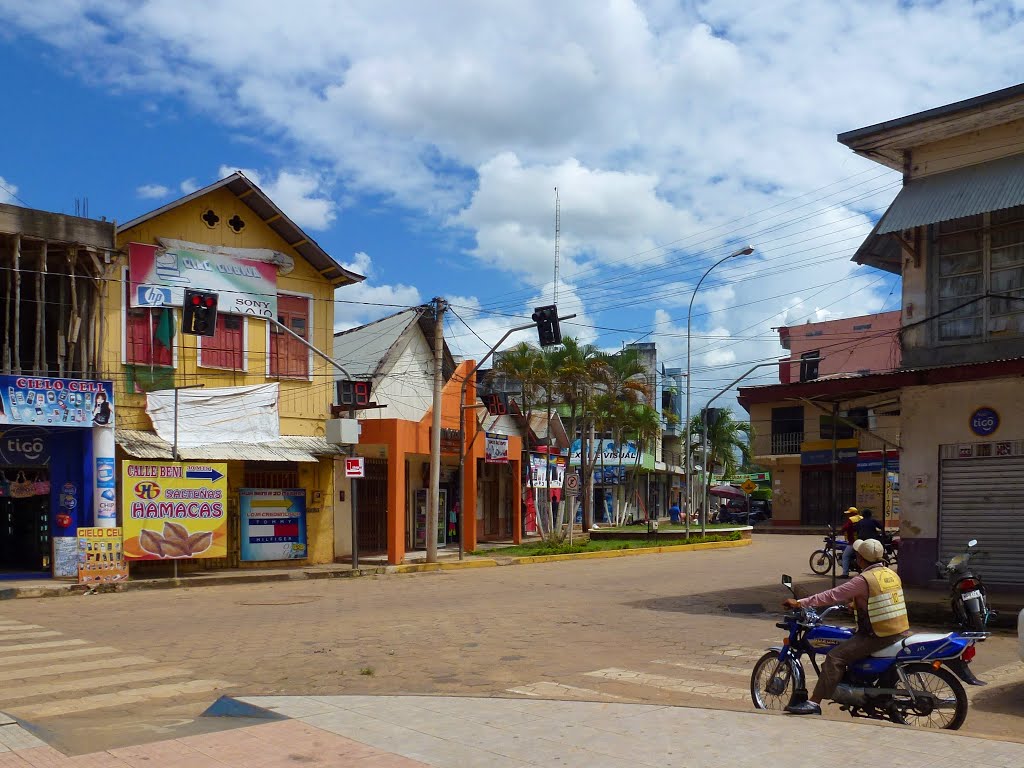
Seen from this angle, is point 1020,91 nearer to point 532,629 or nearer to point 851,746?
point 532,629

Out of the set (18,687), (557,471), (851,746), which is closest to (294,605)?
(18,687)

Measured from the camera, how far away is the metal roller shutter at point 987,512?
52.9 feet

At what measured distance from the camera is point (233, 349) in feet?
83.3

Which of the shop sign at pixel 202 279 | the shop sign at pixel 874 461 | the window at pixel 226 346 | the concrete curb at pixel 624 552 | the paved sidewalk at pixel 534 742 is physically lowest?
the concrete curb at pixel 624 552

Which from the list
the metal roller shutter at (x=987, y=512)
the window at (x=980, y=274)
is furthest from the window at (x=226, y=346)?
the metal roller shutter at (x=987, y=512)

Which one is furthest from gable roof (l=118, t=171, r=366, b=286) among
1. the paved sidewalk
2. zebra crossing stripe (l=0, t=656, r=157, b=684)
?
the paved sidewalk

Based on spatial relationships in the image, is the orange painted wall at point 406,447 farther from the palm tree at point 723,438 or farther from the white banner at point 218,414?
the palm tree at point 723,438

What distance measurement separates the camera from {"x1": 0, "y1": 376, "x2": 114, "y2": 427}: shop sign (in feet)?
66.4

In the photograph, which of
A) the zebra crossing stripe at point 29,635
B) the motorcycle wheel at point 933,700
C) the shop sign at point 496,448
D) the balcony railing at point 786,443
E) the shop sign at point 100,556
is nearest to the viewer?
the motorcycle wheel at point 933,700

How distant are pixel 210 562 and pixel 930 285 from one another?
1835cm

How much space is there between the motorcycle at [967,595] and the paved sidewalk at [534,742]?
5465mm

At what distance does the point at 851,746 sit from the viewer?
21.8 ft

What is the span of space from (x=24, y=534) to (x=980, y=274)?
22190 mm

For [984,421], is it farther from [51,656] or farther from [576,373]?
[576,373]
